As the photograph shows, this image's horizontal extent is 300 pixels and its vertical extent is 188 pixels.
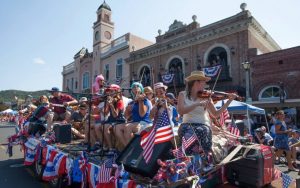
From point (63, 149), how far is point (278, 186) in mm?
4055

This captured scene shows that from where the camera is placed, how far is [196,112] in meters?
3.37

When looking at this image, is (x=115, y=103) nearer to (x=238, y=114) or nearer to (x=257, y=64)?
(x=238, y=114)

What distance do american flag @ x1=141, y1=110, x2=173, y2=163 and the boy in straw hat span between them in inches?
12.8

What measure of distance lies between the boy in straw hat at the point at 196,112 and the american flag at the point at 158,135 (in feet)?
1.06

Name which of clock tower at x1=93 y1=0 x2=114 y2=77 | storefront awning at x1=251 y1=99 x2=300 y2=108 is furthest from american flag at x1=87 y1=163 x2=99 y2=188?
clock tower at x1=93 y1=0 x2=114 y2=77

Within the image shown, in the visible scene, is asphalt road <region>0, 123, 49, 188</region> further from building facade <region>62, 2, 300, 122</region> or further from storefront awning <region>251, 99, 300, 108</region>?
storefront awning <region>251, 99, 300, 108</region>

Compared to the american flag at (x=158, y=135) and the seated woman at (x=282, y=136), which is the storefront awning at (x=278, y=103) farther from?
the american flag at (x=158, y=135)

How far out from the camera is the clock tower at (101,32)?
101 feet

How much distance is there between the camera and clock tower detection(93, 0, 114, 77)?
30.7 meters

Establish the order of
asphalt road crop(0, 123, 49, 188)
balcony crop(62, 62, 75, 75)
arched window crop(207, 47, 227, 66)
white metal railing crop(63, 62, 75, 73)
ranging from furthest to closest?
white metal railing crop(63, 62, 75, 73) → balcony crop(62, 62, 75, 75) → arched window crop(207, 47, 227, 66) → asphalt road crop(0, 123, 49, 188)

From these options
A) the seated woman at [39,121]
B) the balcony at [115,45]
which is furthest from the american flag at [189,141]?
the balcony at [115,45]

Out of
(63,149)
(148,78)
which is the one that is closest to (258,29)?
(148,78)

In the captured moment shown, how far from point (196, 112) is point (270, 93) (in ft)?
49.6

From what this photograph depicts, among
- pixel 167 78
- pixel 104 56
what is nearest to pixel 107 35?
pixel 104 56
